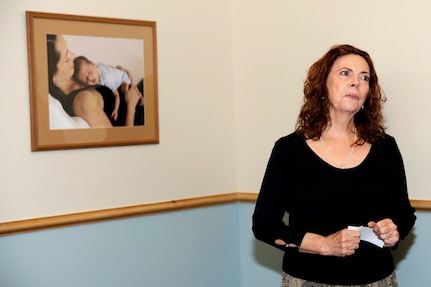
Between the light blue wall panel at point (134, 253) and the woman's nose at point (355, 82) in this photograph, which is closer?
the woman's nose at point (355, 82)

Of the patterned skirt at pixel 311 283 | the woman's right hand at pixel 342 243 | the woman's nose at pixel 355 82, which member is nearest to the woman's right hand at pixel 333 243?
the woman's right hand at pixel 342 243

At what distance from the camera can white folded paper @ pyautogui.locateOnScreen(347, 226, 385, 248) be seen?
2203mm

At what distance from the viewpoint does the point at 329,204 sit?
A: 227cm

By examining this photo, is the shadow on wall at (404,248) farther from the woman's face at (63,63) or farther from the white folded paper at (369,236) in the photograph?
the woman's face at (63,63)

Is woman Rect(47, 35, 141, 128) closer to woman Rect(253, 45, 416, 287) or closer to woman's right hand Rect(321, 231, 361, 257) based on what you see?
woman Rect(253, 45, 416, 287)

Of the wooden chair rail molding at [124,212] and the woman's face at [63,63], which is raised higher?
the woman's face at [63,63]

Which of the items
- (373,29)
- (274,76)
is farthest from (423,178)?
(274,76)

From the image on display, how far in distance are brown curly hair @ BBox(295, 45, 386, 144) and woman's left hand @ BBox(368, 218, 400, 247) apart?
337 millimetres

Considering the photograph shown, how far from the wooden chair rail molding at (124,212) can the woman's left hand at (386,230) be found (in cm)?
46

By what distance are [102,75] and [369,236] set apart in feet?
4.56

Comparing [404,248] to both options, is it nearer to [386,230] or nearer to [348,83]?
[386,230]

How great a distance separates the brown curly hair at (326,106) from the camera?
2.40 m

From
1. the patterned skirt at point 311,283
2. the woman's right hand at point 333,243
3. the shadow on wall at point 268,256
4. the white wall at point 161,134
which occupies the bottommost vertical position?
the shadow on wall at point 268,256

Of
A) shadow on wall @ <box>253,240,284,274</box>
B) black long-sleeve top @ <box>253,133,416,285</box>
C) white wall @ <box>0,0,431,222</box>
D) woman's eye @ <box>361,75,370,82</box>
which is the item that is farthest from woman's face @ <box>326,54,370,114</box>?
shadow on wall @ <box>253,240,284,274</box>
